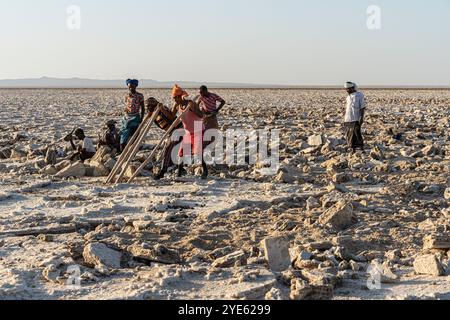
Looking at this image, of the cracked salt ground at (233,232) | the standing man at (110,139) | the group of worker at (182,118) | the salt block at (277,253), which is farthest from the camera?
the standing man at (110,139)

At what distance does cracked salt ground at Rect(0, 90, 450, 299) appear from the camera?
14.0 feet

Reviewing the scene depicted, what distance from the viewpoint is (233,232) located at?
5.73 meters

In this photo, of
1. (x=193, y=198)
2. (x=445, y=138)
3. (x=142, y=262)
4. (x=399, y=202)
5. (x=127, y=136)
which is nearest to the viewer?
(x=142, y=262)

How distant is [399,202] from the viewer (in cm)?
685

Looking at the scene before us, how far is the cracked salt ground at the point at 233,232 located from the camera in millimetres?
4262

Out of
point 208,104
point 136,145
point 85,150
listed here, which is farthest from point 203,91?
point 85,150

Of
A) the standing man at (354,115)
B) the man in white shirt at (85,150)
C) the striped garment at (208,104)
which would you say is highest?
the striped garment at (208,104)

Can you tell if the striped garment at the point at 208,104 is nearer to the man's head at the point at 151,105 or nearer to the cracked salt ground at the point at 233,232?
the man's head at the point at 151,105

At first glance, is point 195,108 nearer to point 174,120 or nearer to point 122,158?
point 174,120

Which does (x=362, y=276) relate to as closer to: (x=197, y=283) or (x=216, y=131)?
(x=197, y=283)

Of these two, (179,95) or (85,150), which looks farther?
(85,150)

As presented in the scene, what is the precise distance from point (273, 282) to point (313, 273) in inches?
15.2

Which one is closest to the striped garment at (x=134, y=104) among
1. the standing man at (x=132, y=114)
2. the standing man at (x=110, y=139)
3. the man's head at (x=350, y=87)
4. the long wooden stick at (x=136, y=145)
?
the standing man at (x=132, y=114)
